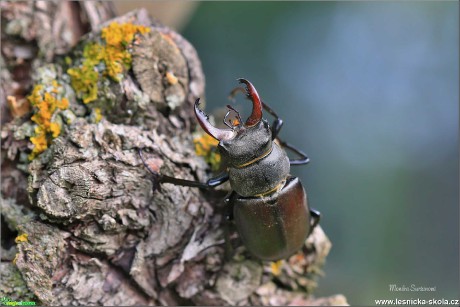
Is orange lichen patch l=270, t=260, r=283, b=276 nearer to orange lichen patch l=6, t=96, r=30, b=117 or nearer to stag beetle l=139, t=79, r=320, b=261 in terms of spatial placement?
stag beetle l=139, t=79, r=320, b=261

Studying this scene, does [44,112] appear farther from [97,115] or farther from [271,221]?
[271,221]

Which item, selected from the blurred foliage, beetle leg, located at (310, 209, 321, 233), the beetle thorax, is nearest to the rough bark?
beetle leg, located at (310, 209, 321, 233)

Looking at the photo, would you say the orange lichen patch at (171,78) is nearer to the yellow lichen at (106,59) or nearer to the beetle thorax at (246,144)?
the yellow lichen at (106,59)

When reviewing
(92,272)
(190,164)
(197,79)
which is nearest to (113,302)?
(92,272)

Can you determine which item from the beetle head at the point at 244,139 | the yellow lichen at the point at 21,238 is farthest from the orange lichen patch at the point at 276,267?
the yellow lichen at the point at 21,238

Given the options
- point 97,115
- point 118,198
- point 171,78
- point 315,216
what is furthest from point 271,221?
point 97,115
